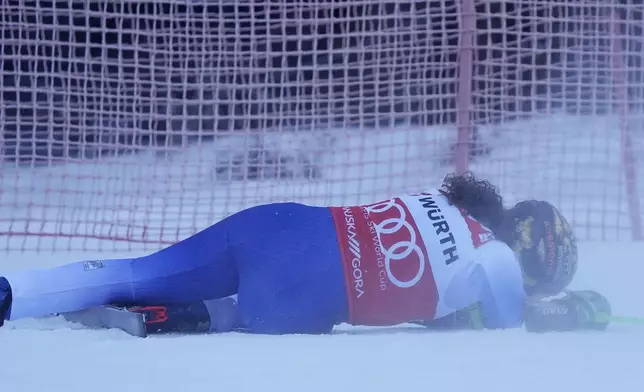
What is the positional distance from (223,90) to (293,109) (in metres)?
0.40

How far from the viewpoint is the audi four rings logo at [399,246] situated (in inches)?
71.0

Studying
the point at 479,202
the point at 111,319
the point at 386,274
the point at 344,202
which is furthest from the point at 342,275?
the point at 344,202

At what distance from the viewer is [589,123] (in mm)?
3523

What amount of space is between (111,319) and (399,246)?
612 millimetres

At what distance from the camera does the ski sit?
1715 mm

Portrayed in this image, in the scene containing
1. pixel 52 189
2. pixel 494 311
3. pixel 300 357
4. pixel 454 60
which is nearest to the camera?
pixel 300 357

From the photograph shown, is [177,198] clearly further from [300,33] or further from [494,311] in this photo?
[494,311]

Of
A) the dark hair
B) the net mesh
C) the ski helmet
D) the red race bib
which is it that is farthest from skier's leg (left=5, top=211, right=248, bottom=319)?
the net mesh

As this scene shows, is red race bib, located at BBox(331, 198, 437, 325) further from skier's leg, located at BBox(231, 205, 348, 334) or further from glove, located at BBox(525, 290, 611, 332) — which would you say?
glove, located at BBox(525, 290, 611, 332)

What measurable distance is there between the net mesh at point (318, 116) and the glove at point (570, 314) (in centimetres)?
149

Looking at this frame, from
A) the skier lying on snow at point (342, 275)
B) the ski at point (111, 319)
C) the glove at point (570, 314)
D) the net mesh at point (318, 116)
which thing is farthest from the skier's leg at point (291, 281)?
the net mesh at point (318, 116)

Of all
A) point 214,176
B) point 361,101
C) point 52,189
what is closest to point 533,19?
point 361,101

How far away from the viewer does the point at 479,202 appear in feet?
6.35

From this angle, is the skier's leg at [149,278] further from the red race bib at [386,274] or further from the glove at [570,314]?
the glove at [570,314]
